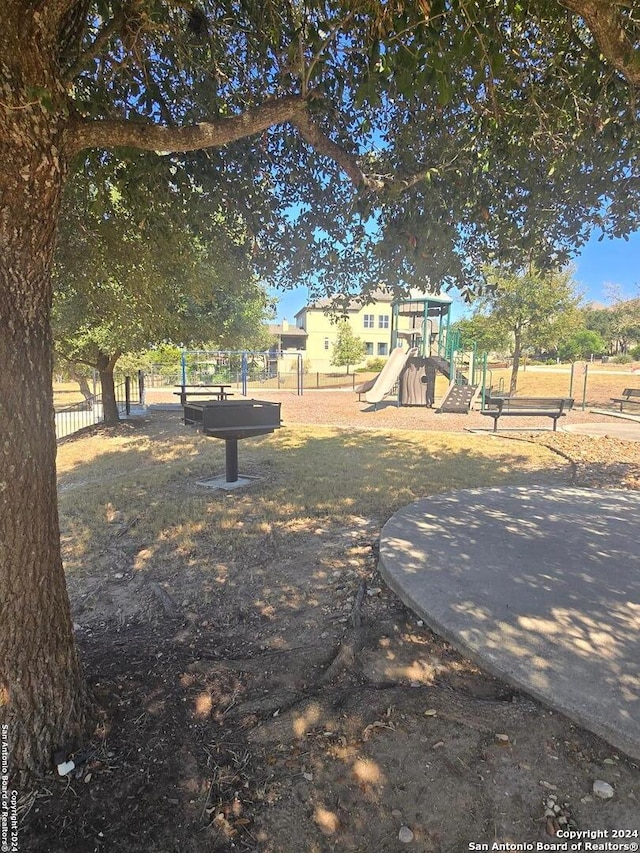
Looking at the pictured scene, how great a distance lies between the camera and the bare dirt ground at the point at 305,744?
5.80 ft

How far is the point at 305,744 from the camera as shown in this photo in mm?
2148

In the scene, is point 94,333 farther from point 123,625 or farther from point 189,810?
point 189,810

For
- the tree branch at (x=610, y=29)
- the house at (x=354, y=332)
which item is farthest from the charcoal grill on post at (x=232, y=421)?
the house at (x=354, y=332)

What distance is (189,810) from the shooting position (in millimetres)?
1849

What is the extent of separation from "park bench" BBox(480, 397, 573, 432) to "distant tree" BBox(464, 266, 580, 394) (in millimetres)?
9072

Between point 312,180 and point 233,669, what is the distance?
456 centimetres

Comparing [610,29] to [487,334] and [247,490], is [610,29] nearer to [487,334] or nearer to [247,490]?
[247,490]

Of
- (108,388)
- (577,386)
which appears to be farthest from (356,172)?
(577,386)

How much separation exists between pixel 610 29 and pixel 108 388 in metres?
14.6

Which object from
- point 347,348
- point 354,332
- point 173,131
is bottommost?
point 173,131

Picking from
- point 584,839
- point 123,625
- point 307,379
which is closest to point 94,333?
point 123,625

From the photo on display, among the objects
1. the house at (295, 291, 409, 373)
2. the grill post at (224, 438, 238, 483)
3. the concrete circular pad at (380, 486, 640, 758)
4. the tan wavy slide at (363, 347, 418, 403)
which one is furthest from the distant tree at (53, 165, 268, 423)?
the house at (295, 291, 409, 373)

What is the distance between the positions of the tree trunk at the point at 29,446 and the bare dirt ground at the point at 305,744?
0.88 feet

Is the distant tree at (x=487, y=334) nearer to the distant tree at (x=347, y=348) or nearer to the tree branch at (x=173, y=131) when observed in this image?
the tree branch at (x=173, y=131)
